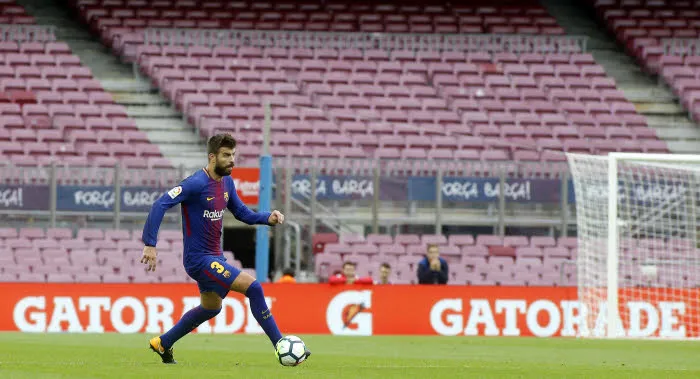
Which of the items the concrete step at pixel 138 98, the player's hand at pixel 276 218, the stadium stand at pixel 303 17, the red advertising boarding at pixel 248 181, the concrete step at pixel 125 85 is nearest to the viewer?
the player's hand at pixel 276 218

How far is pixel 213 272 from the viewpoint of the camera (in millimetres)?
10305

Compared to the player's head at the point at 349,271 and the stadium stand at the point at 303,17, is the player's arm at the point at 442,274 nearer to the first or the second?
the player's head at the point at 349,271

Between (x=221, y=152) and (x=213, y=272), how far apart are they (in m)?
0.90

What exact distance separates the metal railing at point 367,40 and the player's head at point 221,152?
911 inches

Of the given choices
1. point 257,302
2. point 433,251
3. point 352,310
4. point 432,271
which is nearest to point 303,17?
point 432,271

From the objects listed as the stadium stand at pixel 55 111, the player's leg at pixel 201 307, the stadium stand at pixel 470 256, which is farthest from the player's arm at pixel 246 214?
the stadium stand at pixel 55 111

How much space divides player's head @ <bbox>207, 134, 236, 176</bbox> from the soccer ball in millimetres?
1357

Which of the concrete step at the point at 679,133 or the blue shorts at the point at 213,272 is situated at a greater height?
the concrete step at the point at 679,133

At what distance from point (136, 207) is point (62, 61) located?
355 inches

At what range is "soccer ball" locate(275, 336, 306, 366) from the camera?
9961mm

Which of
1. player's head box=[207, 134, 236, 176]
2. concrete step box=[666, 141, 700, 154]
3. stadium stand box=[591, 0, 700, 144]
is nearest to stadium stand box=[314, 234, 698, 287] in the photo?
concrete step box=[666, 141, 700, 154]

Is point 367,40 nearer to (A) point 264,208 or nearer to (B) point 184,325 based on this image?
(A) point 264,208

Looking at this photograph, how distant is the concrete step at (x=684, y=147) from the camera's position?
30203 mm

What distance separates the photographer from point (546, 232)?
25.2m
